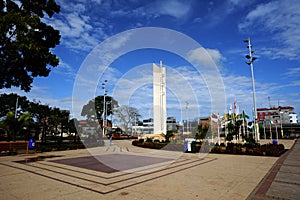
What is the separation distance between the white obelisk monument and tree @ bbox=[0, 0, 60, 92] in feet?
91.6

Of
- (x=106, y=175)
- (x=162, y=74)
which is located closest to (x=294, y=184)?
(x=106, y=175)

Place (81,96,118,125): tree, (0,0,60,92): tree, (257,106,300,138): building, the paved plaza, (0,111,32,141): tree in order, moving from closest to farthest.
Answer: the paved plaza → (0,0,60,92): tree → (0,111,32,141): tree → (257,106,300,138): building → (81,96,118,125): tree

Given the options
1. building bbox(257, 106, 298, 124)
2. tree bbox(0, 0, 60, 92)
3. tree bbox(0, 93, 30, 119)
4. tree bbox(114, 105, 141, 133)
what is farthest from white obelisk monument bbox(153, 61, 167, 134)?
building bbox(257, 106, 298, 124)

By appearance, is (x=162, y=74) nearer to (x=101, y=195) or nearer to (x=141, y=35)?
(x=141, y=35)

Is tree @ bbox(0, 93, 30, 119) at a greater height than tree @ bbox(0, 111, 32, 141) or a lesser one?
greater

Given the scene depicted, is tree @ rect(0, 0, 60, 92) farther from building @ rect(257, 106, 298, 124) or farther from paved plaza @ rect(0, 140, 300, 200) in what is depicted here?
building @ rect(257, 106, 298, 124)

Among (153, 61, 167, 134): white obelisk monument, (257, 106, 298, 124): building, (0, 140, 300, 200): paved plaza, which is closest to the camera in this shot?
(0, 140, 300, 200): paved plaza

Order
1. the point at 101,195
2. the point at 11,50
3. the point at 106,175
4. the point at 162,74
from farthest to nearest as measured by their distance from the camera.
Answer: the point at 162,74
the point at 11,50
the point at 106,175
the point at 101,195

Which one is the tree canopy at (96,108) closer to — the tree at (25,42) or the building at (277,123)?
the tree at (25,42)

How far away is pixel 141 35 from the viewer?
17.5 meters

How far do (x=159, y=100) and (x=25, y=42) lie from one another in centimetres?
3282

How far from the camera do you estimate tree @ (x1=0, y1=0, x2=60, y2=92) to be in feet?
46.8

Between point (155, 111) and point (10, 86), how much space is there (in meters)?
29.1

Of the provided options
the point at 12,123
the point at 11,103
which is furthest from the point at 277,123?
the point at 11,103
